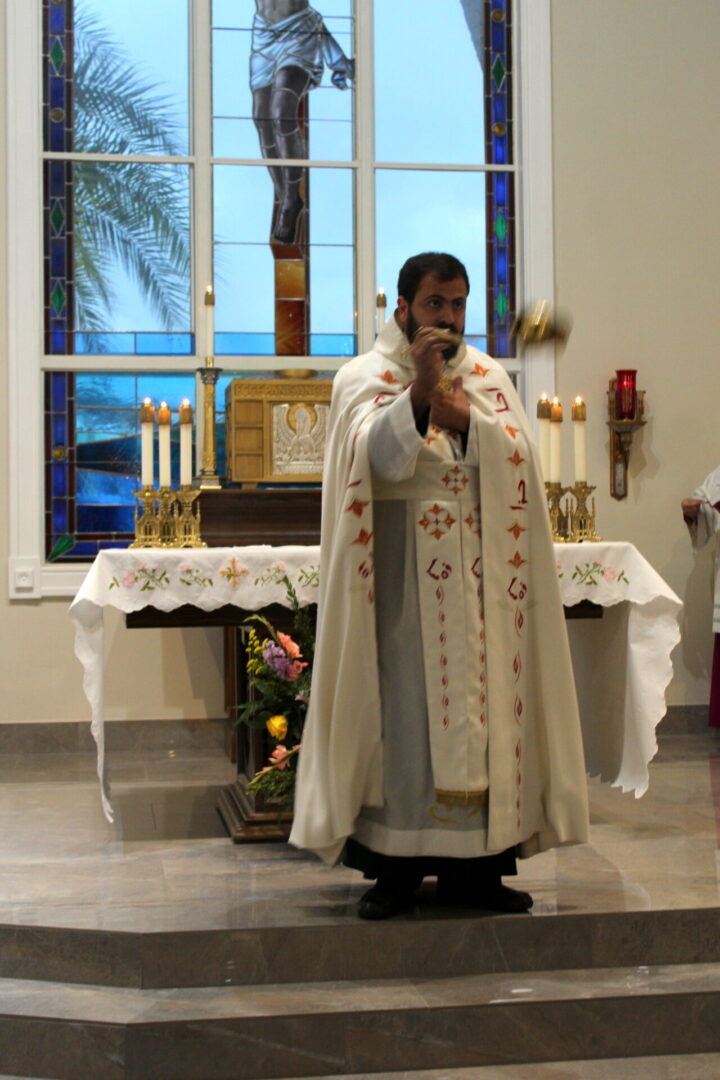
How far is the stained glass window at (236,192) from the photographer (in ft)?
22.2

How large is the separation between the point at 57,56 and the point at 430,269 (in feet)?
13.8

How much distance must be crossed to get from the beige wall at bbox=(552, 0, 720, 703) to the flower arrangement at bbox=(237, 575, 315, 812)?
3.11 metres

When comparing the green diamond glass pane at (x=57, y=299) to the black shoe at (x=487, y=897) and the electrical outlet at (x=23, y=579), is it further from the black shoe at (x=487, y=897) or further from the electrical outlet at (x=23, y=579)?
the black shoe at (x=487, y=897)

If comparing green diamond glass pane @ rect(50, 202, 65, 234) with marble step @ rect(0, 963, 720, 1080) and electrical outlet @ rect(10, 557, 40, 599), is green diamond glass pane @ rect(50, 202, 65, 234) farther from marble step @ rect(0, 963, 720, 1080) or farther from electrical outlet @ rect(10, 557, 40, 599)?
marble step @ rect(0, 963, 720, 1080)

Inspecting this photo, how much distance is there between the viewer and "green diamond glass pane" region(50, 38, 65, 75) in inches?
266

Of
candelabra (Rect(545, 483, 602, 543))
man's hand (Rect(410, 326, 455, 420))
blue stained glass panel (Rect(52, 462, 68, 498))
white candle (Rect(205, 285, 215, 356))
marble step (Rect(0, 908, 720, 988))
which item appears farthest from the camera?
blue stained glass panel (Rect(52, 462, 68, 498))

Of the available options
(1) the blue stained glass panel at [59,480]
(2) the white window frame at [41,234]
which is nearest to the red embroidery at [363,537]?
(2) the white window frame at [41,234]

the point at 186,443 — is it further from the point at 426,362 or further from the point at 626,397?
the point at 626,397

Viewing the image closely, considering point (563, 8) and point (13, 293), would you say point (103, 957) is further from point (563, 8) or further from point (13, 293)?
point (563, 8)

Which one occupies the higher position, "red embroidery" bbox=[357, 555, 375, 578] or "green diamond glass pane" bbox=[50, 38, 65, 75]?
"green diamond glass pane" bbox=[50, 38, 65, 75]

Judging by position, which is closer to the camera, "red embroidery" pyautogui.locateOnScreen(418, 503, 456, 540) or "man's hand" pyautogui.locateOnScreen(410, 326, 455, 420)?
"man's hand" pyautogui.locateOnScreen(410, 326, 455, 420)

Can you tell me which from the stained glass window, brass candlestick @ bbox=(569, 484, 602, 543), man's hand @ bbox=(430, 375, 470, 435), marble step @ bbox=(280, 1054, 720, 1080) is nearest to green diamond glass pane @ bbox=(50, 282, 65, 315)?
the stained glass window

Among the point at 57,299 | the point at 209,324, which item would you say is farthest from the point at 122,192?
the point at 209,324

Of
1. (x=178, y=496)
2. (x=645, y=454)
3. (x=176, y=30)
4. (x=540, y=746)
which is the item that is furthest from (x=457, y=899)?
(x=176, y=30)
